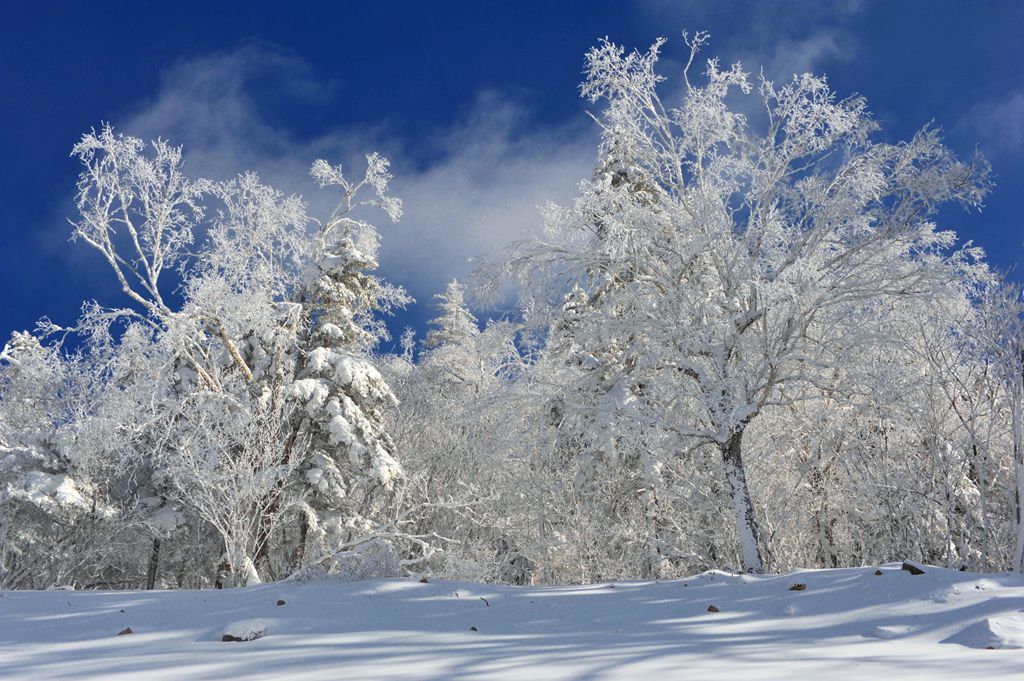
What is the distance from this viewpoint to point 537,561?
19.1 meters

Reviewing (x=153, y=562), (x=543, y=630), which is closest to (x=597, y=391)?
(x=543, y=630)

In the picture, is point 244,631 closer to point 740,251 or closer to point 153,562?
point 740,251

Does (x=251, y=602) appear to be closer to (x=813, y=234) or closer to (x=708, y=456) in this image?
(x=813, y=234)

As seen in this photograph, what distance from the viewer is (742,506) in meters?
9.44

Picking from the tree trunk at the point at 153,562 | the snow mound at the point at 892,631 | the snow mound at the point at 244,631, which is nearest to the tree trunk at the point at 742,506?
the snow mound at the point at 892,631

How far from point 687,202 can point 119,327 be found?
11.5 m

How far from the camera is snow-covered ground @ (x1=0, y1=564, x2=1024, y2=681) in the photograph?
3.30 metres

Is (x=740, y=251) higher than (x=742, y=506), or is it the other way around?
(x=740, y=251)

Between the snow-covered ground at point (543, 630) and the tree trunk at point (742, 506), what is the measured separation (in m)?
3.23

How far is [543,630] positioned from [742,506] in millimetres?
5835

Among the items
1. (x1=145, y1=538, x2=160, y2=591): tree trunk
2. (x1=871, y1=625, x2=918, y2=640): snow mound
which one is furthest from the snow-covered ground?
(x1=145, y1=538, x2=160, y2=591): tree trunk

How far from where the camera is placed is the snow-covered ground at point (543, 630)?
330 cm

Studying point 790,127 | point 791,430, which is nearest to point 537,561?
point 791,430

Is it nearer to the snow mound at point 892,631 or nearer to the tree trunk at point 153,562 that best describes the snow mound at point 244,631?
the snow mound at point 892,631
